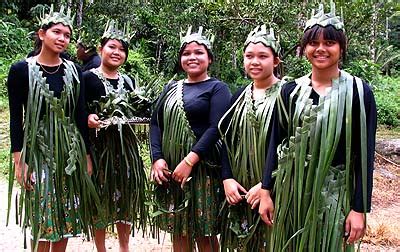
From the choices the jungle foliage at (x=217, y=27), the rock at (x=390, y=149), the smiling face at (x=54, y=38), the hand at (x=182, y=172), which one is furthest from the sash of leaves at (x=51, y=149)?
the rock at (x=390, y=149)

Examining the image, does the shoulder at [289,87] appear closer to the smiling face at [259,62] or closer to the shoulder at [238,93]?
the smiling face at [259,62]

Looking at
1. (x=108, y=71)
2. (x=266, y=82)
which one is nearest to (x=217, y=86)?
(x=266, y=82)

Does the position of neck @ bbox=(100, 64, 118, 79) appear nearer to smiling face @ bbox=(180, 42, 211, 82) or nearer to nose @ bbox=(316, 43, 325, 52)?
smiling face @ bbox=(180, 42, 211, 82)

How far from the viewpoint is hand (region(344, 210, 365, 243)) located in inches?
69.2

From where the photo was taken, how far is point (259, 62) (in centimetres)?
214

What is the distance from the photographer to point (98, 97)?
2729mm

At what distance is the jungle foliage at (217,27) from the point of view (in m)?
6.46

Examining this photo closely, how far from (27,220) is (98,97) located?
0.82 metres

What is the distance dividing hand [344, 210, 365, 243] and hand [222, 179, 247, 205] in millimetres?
574

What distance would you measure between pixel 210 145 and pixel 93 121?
0.75 metres

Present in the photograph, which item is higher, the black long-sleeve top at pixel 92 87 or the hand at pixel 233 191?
the black long-sleeve top at pixel 92 87

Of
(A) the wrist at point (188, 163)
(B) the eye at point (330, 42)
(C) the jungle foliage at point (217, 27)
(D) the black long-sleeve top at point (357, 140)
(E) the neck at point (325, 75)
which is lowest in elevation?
(A) the wrist at point (188, 163)

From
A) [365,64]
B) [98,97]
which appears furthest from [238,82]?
[98,97]

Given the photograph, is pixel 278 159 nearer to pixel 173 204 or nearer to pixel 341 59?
pixel 341 59
